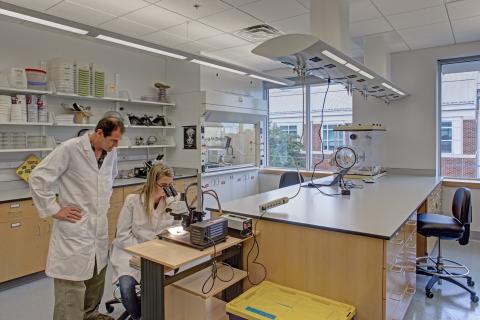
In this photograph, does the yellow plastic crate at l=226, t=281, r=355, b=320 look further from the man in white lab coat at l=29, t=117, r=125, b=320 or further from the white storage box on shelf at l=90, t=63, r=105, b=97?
the white storage box on shelf at l=90, t=63, r=105, b=97

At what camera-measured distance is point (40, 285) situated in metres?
3.18

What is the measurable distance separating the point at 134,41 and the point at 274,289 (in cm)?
242

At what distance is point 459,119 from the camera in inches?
191

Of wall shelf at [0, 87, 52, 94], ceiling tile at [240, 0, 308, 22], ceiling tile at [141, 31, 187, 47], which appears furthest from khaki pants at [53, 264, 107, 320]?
ceiling tile at [141, 31, 187, 47]

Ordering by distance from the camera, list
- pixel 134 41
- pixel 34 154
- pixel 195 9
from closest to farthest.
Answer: pixel 134 41 → pixel 195 9 → pixel 34 154

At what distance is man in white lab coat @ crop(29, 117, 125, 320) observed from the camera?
2004 mm

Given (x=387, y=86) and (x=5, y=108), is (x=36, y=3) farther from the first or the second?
(x=387, y=86)

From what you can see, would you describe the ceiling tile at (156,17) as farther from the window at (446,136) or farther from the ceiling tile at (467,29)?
the window at (446,136)

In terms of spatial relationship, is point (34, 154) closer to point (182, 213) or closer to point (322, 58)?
point (182, 213)

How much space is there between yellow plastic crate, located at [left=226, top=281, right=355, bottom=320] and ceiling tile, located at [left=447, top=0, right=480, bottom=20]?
307 centimetres

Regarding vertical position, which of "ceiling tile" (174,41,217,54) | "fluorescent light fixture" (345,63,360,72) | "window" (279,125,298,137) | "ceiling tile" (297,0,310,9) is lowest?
"window" (279,125,298,137)

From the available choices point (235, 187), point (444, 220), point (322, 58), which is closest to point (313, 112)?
point (235, 187)

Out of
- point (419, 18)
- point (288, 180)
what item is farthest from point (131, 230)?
point (419, 18)

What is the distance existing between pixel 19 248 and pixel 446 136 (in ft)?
18.0
